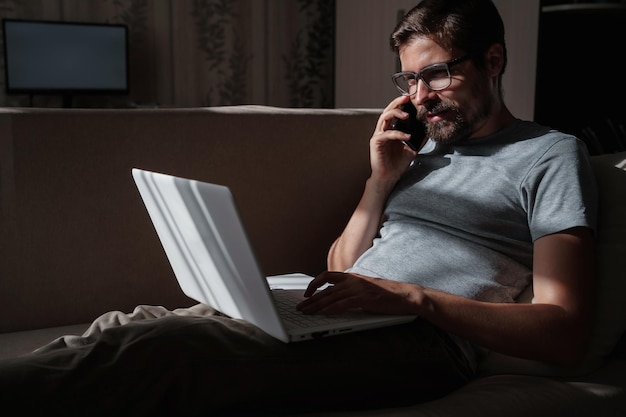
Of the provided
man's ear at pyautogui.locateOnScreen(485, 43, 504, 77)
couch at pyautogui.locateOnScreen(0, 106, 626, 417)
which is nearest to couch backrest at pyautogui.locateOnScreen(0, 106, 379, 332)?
couch at pyautogui.locateOnScreen(0, 106, 626, 417)

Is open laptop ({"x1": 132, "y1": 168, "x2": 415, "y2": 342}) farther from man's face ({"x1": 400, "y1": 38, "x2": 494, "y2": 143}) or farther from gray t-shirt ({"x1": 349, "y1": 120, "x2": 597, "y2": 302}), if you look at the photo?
man's face ({"x1": 400, "y1": 38, "x2": 494, "y2": 143})

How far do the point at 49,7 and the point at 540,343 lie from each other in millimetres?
3687

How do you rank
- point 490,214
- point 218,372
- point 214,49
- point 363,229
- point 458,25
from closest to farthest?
point 218,372, point 490,214, point 458,25, point 363,229, point 214,49

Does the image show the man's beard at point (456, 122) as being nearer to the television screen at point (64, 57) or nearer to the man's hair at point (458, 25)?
the man's hair at point (458, 25)

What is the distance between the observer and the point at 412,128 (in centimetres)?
161

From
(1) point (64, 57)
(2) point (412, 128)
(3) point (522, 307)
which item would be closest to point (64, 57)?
(1) point (64, 57)

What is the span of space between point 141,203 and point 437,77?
70 centimetres

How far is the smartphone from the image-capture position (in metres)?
1.61

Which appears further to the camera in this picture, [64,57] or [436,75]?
[64,57]

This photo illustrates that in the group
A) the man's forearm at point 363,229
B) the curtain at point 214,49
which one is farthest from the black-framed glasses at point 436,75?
the curtain at point 214,49

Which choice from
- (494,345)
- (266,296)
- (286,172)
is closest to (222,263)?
(266,296)

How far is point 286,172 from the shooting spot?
1730mm

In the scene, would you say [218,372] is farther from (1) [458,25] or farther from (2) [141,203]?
(1) [458,25]

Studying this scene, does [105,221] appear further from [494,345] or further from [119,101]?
[119,101]
